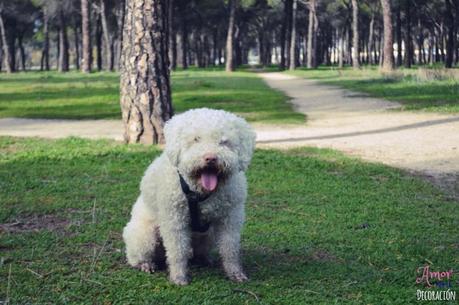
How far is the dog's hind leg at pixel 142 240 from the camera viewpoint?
15.0ft

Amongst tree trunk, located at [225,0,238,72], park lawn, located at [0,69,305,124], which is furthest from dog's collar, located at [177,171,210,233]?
tree trunk, located at [225,0,238,72]

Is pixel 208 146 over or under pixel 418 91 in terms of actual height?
under

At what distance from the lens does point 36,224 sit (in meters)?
6.09

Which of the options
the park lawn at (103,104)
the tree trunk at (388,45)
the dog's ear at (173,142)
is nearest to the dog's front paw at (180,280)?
the dog's ear at (173,142)

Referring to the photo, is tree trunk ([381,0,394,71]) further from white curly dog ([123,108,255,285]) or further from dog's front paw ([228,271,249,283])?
dog's front paw ([228,271,249,283])

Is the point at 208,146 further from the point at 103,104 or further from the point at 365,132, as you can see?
the point at 103,104

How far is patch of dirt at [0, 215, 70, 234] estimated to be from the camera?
590 cm

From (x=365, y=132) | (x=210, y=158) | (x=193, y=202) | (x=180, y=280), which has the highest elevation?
(x=210, y=158)

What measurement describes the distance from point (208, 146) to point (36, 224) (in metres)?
2.72

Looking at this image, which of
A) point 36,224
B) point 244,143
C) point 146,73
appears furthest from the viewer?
point 146,73

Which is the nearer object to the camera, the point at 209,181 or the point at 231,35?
the point at 209,181

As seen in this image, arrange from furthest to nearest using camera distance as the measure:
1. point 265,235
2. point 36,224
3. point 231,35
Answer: point 231,35 < point 36,224 < point 265,235

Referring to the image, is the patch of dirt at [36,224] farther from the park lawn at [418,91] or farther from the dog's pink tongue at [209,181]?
the park lawn at [418,91]

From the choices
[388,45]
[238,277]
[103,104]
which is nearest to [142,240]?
[238,277]
